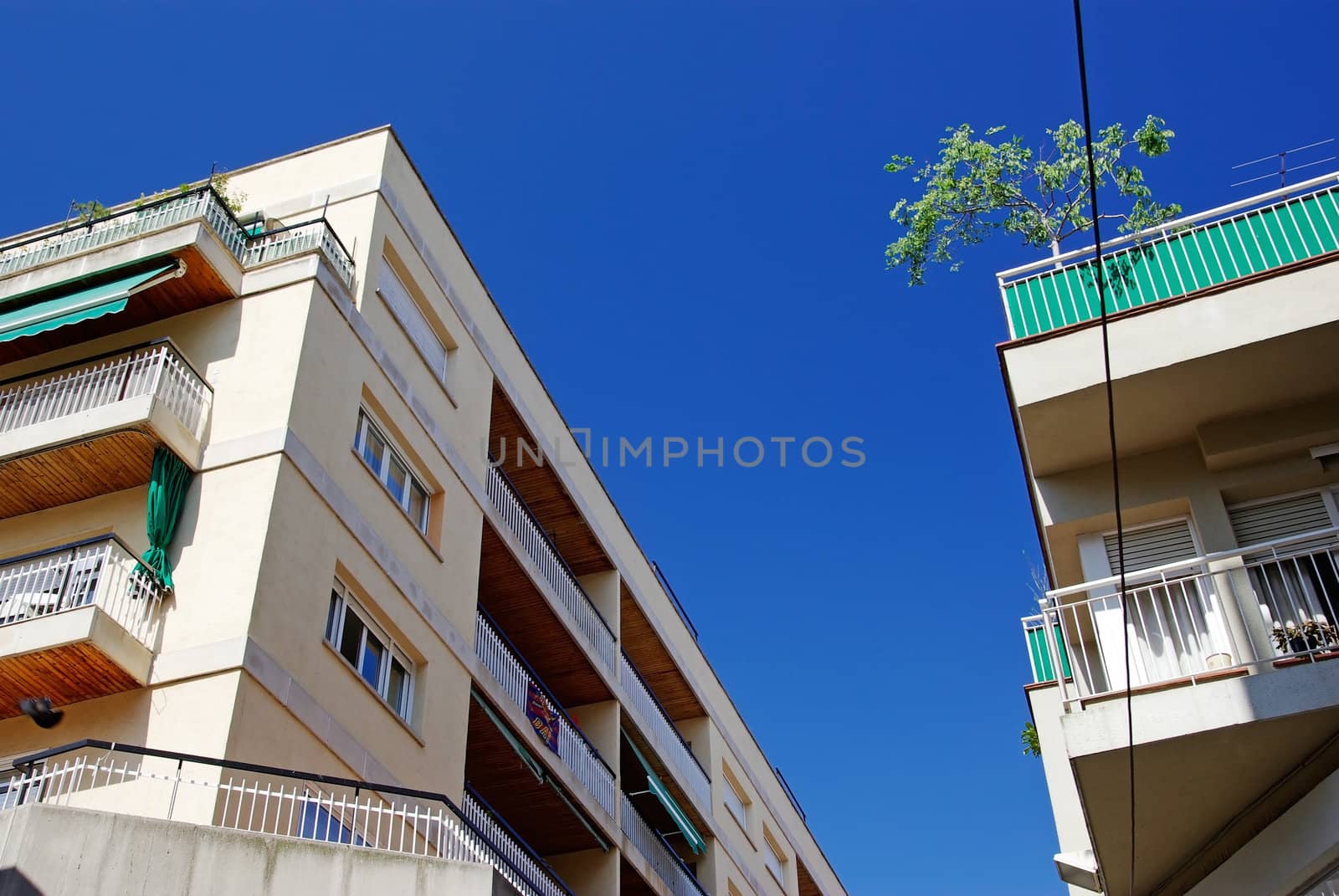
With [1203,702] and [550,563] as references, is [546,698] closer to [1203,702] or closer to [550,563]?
[550,563]

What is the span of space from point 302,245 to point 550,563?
748 centimetres

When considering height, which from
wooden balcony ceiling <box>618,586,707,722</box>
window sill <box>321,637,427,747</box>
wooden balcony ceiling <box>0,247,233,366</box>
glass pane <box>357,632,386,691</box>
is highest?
wooden balcony ceiling <box>618,586,707,722</box>

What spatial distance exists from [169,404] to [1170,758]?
36.5 feet

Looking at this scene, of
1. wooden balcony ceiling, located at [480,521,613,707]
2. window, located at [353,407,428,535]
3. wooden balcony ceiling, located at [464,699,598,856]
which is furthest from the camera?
wooden balcony ceiling, located at [480,521,613,707]

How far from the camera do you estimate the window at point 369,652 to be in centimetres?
1495

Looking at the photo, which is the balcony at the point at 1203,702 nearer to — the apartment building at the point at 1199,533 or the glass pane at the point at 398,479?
the apartment building at the point at 1199,533

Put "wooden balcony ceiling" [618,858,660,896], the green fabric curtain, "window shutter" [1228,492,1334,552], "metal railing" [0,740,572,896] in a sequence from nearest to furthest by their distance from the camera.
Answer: "metal railing" [0,740,572,896]
"window shutter" [1228,492,1334,552]
the green fabric curtain
"wooden balcony ceiling" [618,858,660,896]

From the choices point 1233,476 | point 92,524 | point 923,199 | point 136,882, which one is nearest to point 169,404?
point 92,524

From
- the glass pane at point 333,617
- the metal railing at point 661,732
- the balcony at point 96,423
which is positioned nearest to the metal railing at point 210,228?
the balcony at point 96,423

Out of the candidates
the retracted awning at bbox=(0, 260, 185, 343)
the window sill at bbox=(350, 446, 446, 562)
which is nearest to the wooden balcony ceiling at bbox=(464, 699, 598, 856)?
the window sill at bbox=(350, 446, 446, 562)

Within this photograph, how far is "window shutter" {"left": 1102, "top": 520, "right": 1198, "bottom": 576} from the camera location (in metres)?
11.9

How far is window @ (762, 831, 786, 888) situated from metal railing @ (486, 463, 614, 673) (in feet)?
33.6

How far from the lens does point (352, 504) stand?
1569 cm

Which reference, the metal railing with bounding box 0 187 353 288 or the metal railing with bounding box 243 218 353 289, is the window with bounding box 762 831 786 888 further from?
the metal railing with bounding box 0 187 353 288
